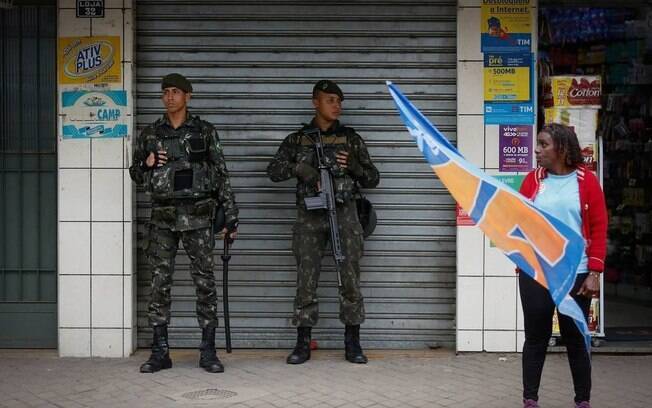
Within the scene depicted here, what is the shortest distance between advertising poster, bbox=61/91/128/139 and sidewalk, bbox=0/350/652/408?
1.84 m

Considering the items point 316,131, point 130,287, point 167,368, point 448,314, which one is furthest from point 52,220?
point 448,314

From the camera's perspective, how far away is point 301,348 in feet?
24.8

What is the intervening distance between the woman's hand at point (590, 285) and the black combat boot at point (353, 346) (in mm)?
2325

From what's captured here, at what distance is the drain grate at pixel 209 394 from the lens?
6.51 metres

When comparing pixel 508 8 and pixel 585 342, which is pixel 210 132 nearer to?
pixel 508 8

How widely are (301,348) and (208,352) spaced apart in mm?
742

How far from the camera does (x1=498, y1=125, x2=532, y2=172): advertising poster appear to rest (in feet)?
25.5

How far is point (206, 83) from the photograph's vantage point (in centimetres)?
803

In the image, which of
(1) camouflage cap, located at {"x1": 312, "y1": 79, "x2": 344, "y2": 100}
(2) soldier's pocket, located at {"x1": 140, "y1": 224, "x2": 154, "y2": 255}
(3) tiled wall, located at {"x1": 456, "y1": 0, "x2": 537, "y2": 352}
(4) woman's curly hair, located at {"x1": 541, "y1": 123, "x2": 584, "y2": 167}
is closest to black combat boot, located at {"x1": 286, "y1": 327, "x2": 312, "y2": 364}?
(3) tiled wall, located at {"x1": 456, "y1": 0, "x2": 537, "y2": 352}

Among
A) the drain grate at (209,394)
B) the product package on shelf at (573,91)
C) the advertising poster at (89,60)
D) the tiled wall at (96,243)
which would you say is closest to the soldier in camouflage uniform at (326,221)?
the drain grate at (209,394)

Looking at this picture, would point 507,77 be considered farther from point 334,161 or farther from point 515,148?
point 334,161

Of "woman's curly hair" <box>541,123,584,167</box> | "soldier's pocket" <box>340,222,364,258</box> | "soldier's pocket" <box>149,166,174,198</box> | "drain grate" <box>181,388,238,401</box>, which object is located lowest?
"drain grate" <box>181,388,238,401</box>

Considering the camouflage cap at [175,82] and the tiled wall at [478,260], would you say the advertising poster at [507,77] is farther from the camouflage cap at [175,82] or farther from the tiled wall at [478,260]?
the camouflage cap at [175,82]

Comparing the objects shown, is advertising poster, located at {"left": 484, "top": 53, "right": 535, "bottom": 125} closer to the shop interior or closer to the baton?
the shop interior
